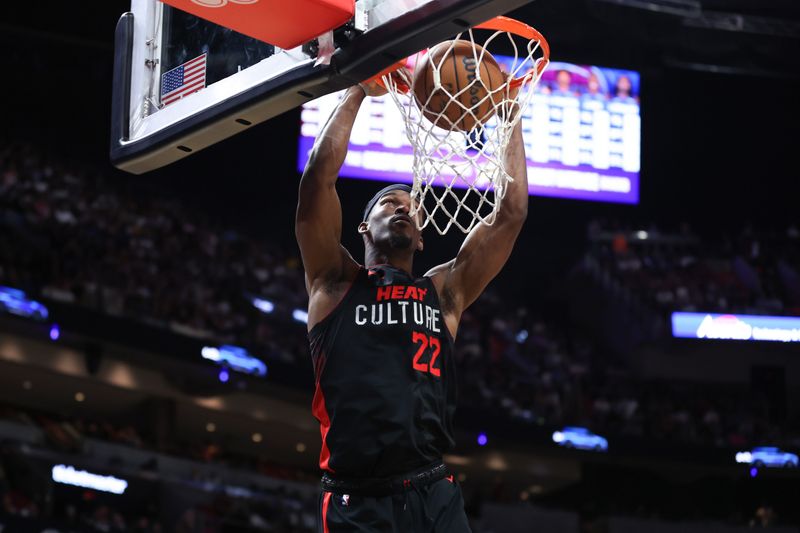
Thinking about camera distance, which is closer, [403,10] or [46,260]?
[403,10]

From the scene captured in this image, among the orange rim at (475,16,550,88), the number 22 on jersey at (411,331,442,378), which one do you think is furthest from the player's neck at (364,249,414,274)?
the orange rim at (475,16,550,88)

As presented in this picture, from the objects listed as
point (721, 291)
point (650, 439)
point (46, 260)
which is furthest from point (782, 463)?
point (46, 260)

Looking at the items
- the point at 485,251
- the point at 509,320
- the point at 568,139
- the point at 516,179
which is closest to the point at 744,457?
the point at 509,320

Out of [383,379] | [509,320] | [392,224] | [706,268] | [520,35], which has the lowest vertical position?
[383,379]

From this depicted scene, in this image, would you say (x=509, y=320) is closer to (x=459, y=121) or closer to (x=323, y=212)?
(x=459, y=121)

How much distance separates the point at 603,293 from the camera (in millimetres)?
22469

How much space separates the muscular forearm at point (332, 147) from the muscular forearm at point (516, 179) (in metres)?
0.72

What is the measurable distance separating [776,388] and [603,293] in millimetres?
3794

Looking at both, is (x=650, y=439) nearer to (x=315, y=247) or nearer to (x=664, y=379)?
(x=664, y=379)

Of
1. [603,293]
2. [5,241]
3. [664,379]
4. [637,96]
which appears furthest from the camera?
[603,293]

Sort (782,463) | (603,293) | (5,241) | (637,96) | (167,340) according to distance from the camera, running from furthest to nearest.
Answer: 1. (603,293)
2. (637,96)
3. (782,463)
4. (167,340)
5. (5,241)

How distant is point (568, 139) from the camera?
19.3 metres

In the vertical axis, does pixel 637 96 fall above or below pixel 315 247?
above

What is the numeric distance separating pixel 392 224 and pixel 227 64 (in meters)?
0.85
